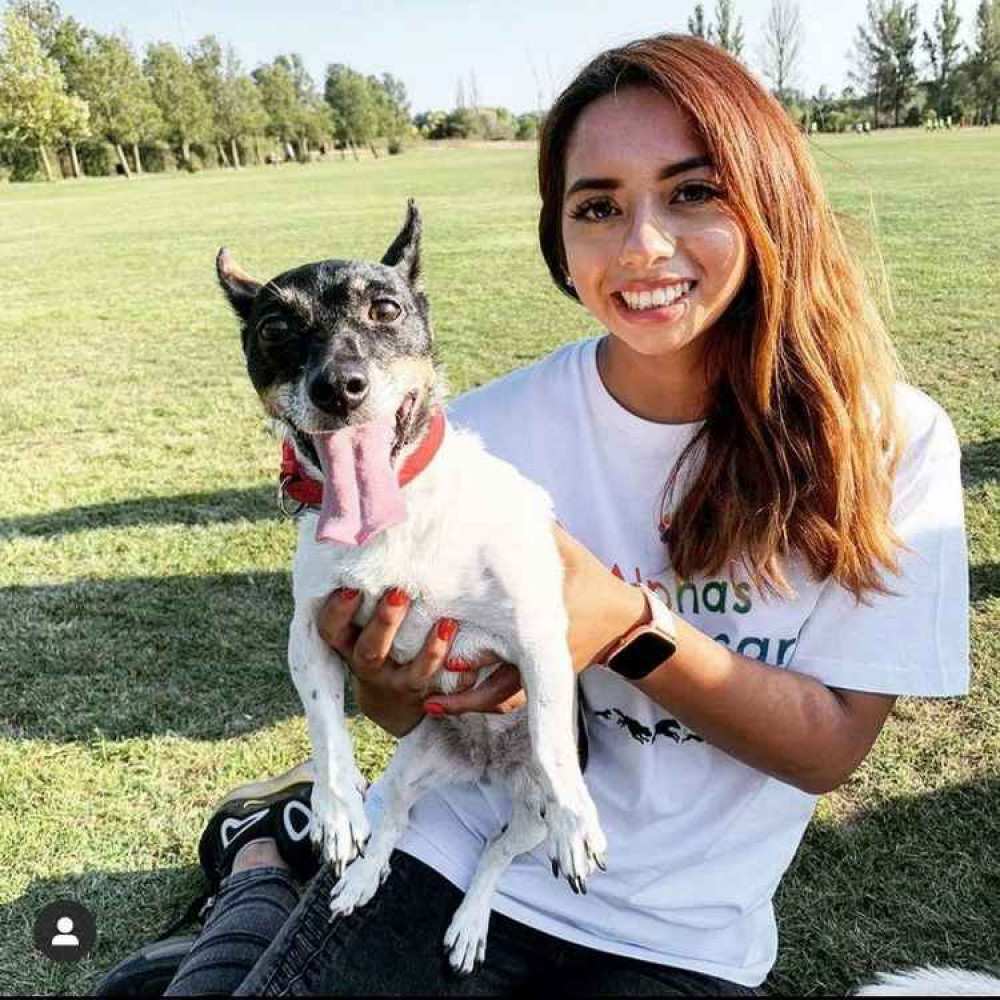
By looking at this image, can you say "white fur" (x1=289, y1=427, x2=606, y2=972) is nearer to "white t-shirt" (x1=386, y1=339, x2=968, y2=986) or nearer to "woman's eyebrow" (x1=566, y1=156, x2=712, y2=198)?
"white t-shirt" (x1=386, y1=339, x2=968, y2=986)

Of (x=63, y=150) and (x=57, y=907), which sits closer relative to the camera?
(x=57, y=907)

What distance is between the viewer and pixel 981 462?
21.4ft

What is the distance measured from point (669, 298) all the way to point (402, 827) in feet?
4.64

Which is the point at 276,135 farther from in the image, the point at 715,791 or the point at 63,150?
the point at 715,791

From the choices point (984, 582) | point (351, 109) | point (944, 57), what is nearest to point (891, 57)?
point (944, 57)

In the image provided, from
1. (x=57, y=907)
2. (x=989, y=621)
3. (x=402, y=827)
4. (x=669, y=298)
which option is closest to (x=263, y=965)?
(x=402, y=827)

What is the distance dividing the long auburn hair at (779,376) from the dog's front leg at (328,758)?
864 millimetres

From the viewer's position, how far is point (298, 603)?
2.29 m

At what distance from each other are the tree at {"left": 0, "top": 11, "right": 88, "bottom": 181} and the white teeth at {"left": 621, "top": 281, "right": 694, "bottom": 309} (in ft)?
228

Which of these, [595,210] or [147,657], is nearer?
[595,210]

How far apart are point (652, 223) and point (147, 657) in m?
3.60

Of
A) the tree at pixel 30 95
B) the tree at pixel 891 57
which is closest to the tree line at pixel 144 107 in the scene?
the tree at pixel 30 95

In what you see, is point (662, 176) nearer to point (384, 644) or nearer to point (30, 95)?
point (384, 644)

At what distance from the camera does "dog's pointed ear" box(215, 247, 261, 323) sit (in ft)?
8.72
